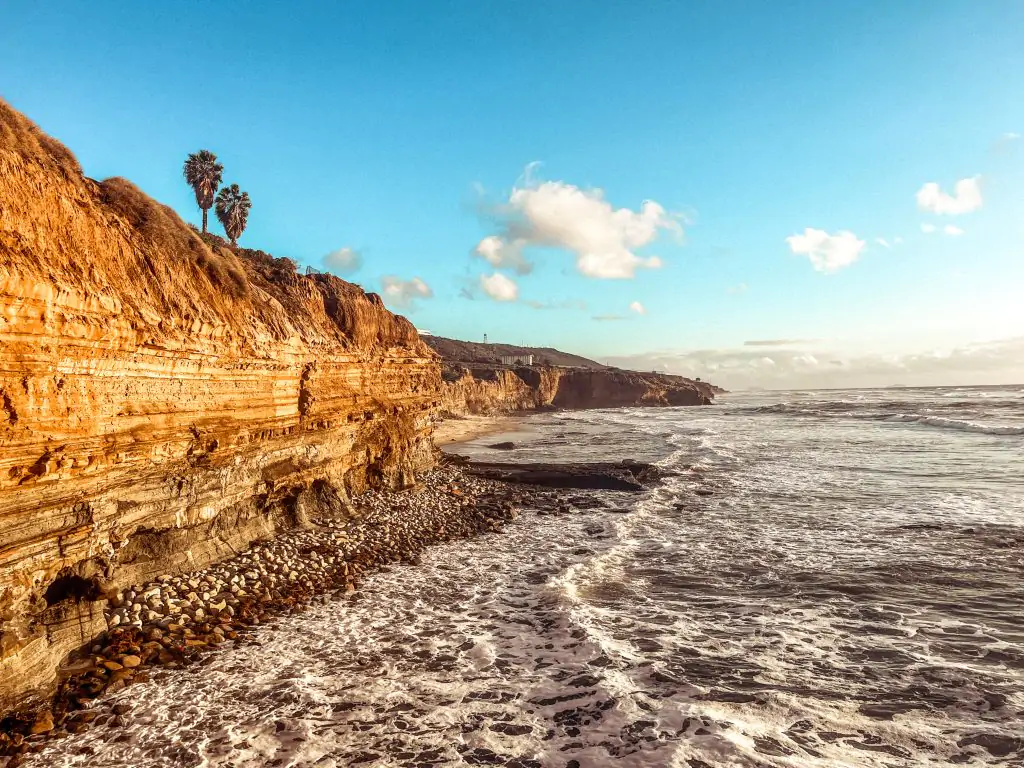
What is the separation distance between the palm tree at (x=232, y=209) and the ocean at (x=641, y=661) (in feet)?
113

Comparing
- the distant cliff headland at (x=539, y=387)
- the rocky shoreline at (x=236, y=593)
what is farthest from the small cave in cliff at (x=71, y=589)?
the distant cliff headland at (x=539, y=387)

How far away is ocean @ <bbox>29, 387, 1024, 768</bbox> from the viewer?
6.98 metres

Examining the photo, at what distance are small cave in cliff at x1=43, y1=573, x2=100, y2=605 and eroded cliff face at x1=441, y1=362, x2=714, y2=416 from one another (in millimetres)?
53839

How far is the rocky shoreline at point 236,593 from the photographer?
24.7 feet

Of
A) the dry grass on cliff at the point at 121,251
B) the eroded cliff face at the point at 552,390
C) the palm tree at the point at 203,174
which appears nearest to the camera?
the dry grass on cliff at the point at 121,251

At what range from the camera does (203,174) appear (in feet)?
125

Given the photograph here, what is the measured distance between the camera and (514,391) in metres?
89.2

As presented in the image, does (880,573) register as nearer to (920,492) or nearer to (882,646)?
(882,646)

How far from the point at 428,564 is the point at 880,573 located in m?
11.8

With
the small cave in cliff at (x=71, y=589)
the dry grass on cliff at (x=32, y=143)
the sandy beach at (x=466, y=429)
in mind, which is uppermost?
the dry grass on cliff at (x=32, y=143)

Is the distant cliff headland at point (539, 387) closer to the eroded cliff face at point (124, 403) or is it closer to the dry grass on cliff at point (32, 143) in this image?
the eroded cliff face at point (124, 403)

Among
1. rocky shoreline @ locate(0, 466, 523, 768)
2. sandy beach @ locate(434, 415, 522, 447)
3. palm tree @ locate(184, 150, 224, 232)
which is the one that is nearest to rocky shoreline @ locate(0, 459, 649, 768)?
rocky shoreline @ locate(0, 466, 523, 768)

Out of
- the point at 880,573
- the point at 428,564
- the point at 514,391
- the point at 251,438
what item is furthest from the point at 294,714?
the point at 514,391

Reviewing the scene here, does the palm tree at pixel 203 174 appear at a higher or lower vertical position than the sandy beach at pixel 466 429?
higher
